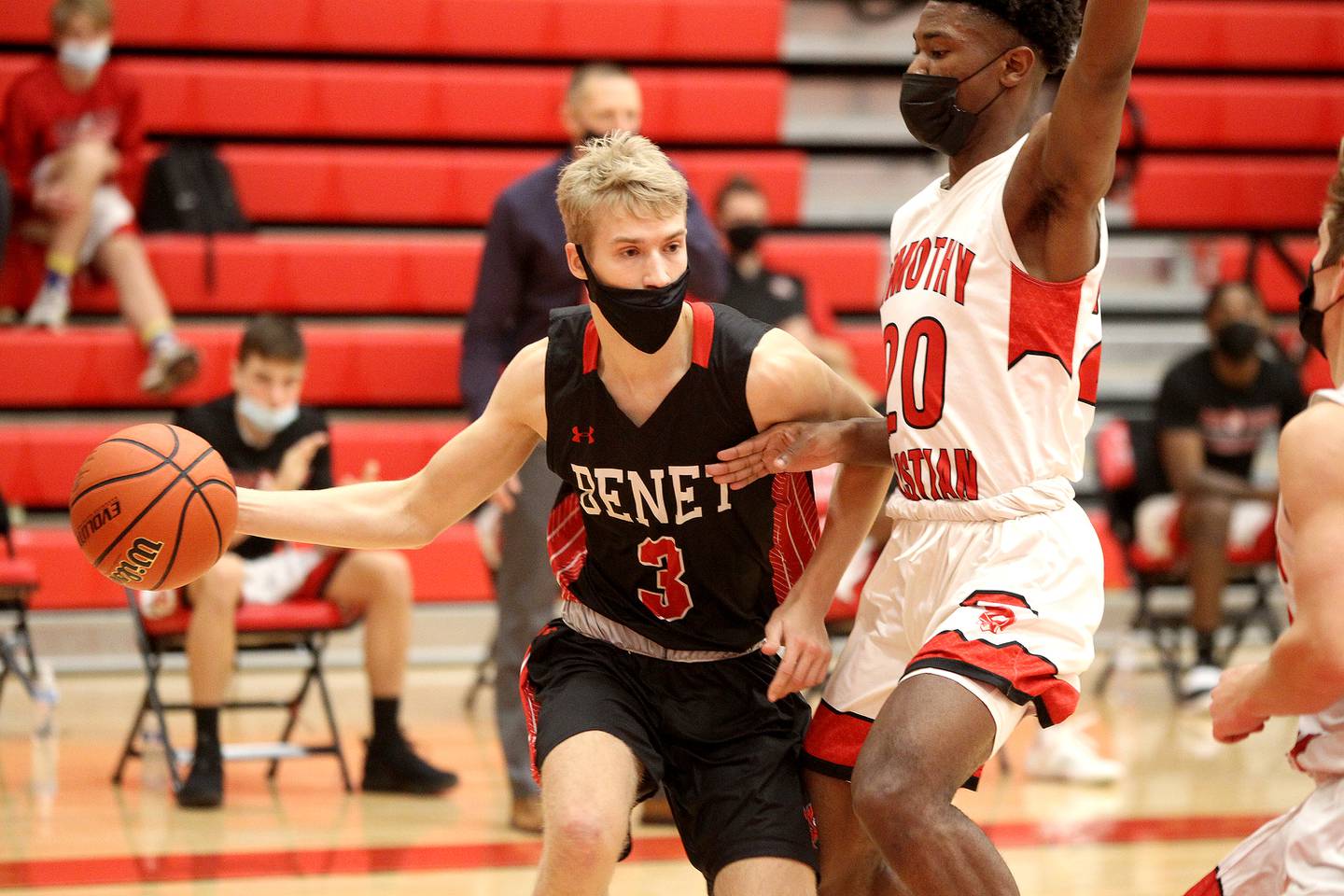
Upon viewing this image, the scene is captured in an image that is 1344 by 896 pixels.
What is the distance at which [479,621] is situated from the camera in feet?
26.5

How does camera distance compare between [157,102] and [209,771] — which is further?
[157,102]

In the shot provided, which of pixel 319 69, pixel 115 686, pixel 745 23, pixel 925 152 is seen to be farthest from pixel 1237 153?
pixel 115 686

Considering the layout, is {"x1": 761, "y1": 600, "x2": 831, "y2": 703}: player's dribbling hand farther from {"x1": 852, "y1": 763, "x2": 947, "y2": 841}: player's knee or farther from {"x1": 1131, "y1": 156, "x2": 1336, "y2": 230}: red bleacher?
{"x1": 1131, "y1": 156, "x2": 1336, "y2": 230}: red bleacher

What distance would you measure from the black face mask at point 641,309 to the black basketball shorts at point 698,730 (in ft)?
Answer: 2.17

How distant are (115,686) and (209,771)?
6.44ft

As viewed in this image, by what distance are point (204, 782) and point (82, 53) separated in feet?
13.4

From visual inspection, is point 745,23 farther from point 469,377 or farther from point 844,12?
point 469,377

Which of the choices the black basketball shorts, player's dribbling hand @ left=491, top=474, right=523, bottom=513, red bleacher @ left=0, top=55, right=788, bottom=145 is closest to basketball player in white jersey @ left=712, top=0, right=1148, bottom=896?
the black basketball shorts

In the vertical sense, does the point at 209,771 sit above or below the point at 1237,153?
below

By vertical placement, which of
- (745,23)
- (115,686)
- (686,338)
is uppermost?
(745,23)

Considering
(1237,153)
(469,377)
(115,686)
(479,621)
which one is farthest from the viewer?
(1237,153)

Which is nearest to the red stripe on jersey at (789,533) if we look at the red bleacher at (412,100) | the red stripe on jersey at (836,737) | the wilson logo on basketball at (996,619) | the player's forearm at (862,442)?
the player's forearm at (862,442)

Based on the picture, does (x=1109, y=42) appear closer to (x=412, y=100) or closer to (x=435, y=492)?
(x=435, y=492)

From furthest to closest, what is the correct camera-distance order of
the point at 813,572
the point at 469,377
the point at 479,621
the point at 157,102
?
the point at 157,102
the point at 479,621
the point at 469,377
the point at 813,572
